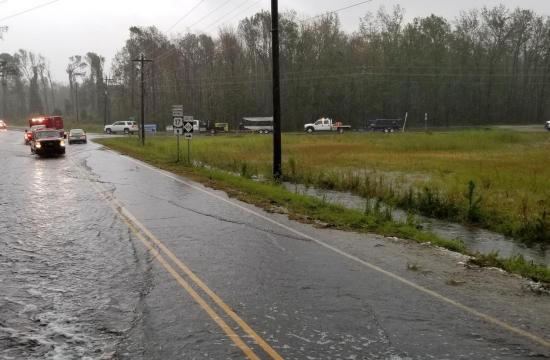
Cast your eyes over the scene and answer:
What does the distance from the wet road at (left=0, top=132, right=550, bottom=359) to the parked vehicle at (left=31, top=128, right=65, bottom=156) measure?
2218 cm

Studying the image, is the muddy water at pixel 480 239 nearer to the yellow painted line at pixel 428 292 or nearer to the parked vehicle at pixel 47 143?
the yellow painted line at pixel 428 292

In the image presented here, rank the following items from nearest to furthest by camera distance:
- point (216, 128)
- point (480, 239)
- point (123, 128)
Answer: point (480, 239) → point (216, 128) → point (123, 128)

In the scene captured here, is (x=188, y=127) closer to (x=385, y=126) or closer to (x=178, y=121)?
(x=178, y=121)

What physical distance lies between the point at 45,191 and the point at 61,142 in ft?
58.7

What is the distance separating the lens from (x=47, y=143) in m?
33.8

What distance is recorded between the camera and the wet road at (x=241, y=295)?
19.1 ft

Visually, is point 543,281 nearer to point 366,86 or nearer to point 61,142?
point 61,142

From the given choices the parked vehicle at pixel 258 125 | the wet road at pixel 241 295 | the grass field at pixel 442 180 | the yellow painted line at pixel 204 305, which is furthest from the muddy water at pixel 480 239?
the parked vehicle at pixel 258 125

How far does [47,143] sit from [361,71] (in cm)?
6609

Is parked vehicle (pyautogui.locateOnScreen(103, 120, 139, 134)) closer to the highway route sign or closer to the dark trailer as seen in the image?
the dark trailer

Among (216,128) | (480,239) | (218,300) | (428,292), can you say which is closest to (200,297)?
(218,300)

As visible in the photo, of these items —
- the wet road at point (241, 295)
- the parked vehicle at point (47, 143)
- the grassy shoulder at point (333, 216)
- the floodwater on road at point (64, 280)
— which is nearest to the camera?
the wet road at point (241, 295)

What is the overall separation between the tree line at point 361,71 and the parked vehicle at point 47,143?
56767mm

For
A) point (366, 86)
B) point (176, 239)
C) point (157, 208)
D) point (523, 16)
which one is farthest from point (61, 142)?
point (523, 16)
